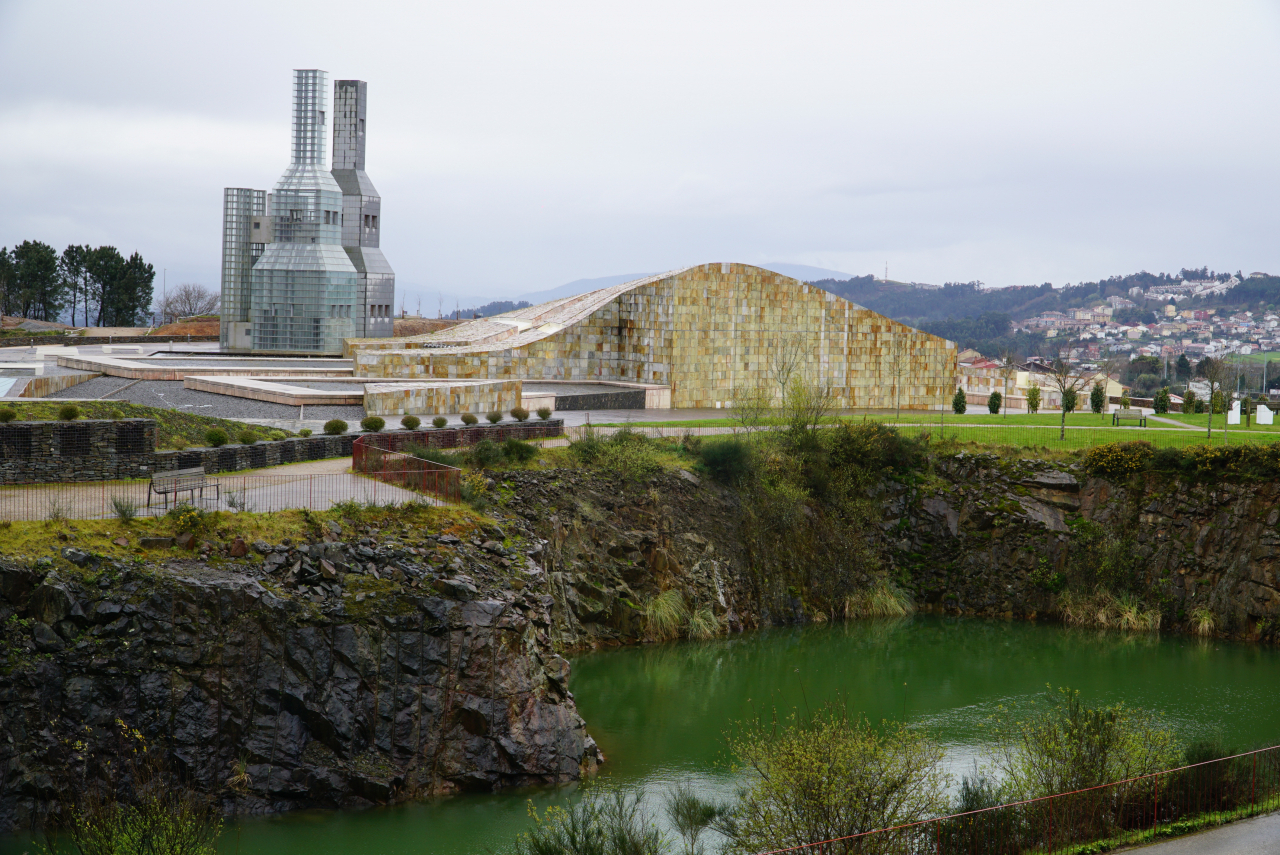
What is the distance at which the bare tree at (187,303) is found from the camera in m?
85.6

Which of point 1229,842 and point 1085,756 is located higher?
point 1085,756

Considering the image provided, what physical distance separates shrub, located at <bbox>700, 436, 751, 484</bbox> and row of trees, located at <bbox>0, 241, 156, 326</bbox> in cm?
5077

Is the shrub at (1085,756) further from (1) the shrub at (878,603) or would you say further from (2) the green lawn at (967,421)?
(2) the green lawn at (967,421)

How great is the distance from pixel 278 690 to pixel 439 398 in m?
16.5

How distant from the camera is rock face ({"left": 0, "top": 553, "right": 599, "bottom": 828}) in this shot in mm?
15250

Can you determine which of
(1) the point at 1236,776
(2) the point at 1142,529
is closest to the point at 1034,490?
(2) the point at 1142,529

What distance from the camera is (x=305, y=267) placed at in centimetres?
4988

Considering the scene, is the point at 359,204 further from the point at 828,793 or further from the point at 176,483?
the point at 828,793

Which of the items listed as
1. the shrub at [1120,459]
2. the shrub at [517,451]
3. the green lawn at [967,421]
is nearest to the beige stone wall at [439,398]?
the green lawn at [967,421]

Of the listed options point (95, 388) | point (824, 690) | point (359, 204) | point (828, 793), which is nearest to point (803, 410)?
point (824, 690)

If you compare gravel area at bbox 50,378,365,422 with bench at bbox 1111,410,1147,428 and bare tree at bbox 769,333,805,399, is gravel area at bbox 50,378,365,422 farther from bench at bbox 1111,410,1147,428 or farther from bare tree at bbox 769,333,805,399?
bench at bbox 1111,410,1147,428

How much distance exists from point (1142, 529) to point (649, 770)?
16404 mm

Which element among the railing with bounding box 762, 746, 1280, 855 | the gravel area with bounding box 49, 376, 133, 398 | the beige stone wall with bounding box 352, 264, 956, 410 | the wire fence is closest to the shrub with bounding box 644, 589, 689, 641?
the wire fence

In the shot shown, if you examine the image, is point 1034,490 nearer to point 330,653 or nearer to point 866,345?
point 866,345
